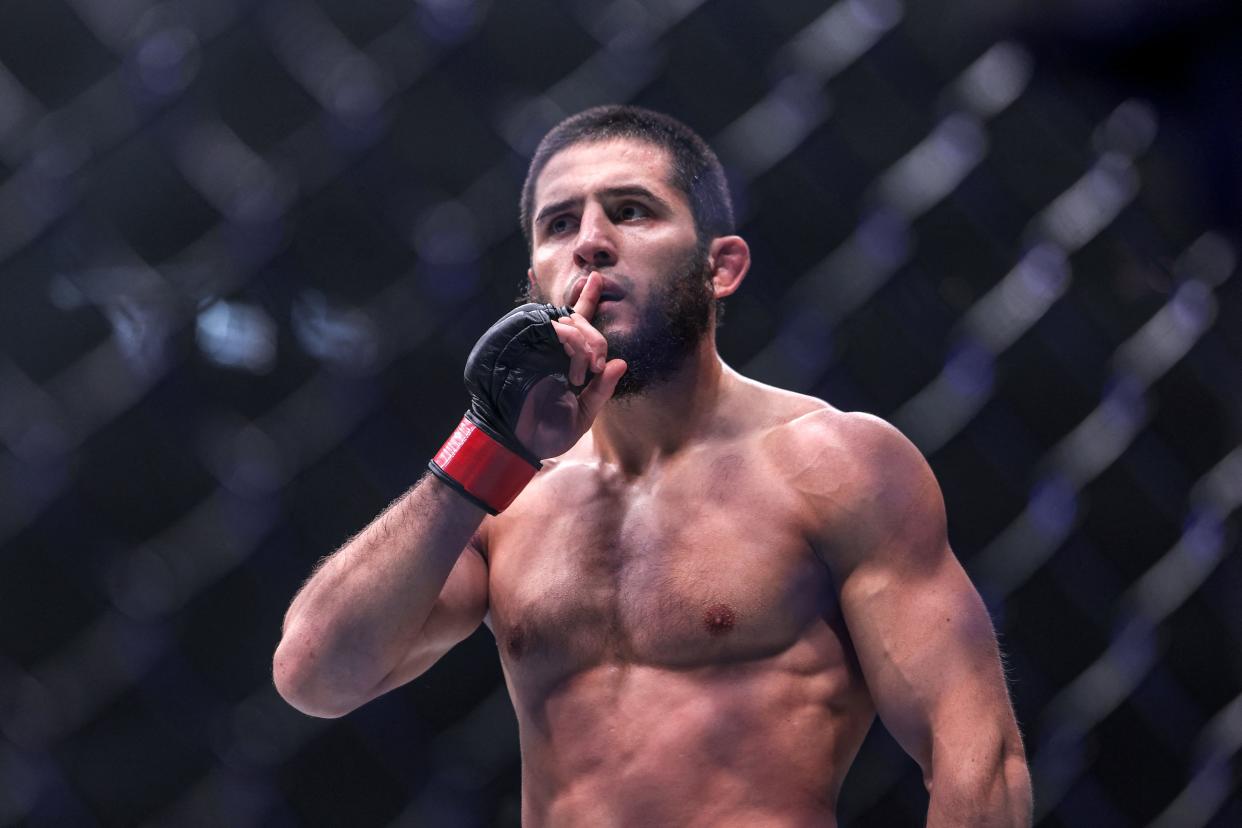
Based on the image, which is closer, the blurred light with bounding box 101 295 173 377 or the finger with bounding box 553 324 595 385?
the finger with bounding box 553 324 595 385

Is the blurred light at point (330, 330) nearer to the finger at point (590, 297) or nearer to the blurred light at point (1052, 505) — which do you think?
the finger at point (590, 297)

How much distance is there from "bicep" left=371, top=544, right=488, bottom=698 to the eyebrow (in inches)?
16.2

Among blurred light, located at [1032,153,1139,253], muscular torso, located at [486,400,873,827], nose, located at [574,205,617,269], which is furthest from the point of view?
blurred light, located at [1032,153,1139,253]

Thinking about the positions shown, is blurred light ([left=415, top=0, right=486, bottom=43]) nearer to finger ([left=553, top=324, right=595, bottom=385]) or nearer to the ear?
the ear

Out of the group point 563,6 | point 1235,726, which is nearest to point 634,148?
point 563,6

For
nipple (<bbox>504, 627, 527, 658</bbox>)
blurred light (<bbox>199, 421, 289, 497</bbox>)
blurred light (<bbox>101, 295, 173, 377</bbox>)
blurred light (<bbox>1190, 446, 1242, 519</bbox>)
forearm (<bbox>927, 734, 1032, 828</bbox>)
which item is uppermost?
blurred light (<bbox>101, 295, 173, 377</bbox>)

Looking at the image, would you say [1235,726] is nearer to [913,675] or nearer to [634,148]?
[913,675]

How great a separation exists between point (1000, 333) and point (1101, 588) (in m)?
0.64

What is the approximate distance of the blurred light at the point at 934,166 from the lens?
1.70 metres

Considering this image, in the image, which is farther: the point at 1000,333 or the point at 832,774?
the point at 1000,333

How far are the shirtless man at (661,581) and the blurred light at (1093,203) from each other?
54 cm

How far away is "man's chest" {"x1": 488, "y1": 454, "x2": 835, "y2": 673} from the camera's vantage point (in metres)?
1.27

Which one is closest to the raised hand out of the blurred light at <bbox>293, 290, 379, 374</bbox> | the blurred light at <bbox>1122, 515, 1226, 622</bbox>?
the blurred light at <bbox>293, 290, 379, 374</bbox>

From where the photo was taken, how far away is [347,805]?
6.32 feet
